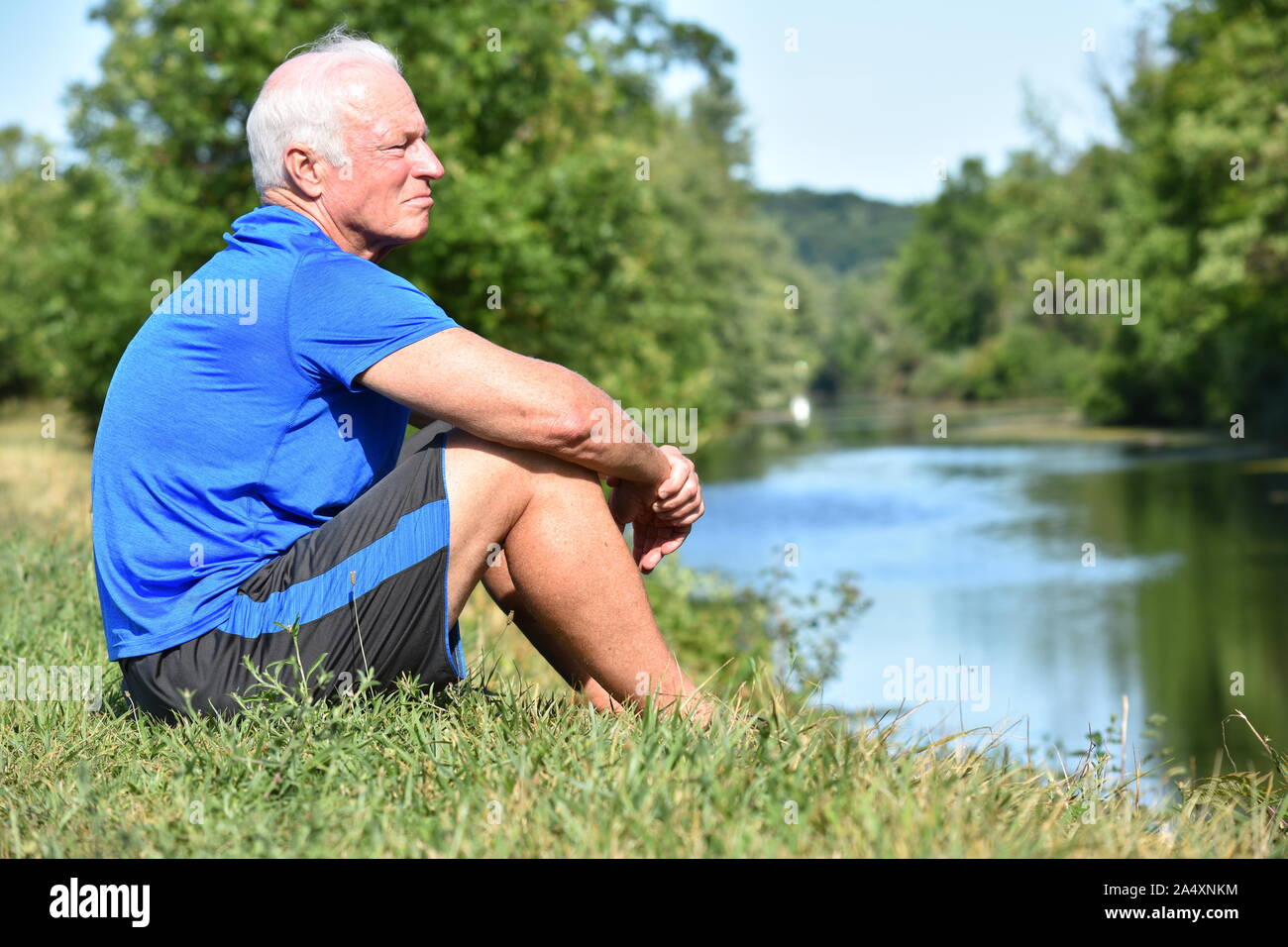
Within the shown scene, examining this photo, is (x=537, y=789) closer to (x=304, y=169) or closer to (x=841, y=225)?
(x=304, y=169)

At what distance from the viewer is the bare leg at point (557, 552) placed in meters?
2.61

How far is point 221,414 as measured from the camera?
2.62 meters

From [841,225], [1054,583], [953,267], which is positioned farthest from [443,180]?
[841,225]

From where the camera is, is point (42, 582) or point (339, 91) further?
point (42, 582)

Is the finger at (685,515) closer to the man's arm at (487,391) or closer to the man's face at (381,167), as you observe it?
the man's arm at (487,391)

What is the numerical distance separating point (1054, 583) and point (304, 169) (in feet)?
40.7

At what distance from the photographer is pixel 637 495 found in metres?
3.07

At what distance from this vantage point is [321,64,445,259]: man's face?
9.34 feet

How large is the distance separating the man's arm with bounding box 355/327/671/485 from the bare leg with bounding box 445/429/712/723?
6cm

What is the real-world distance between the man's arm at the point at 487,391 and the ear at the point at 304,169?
505 millimetres
